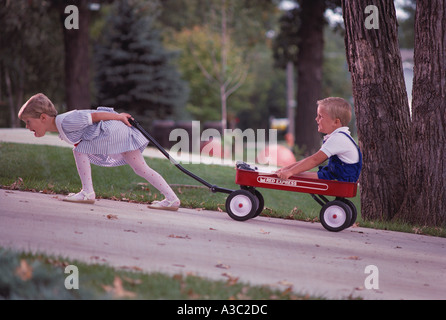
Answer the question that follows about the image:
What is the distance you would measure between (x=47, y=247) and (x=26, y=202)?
2.05 m

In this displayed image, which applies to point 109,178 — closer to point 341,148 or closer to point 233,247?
point 341,148

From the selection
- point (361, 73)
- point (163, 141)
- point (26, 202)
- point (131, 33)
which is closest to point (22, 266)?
point (26, 202)

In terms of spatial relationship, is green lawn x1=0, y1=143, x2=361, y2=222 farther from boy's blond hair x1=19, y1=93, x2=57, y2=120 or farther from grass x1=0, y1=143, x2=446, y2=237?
boy's blond hair x1=19, y1=93, x2=57, y2=120

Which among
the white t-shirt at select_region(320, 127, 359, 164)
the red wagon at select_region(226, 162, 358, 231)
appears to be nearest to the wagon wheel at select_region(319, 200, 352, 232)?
the red wagon at select_region(226, 162, 358, 231)

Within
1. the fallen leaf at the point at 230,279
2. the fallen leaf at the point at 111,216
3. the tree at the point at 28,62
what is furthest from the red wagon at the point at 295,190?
the tree at the point at 28,62

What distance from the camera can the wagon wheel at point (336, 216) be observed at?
6.68 meters

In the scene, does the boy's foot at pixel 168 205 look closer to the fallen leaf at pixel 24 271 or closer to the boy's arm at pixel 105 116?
the boy's arm at pixel 105 116

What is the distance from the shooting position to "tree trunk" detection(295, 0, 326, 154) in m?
19.8

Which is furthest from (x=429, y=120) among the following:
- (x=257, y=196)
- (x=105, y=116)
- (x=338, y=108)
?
(x=105, y=116)

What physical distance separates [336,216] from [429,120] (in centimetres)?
190

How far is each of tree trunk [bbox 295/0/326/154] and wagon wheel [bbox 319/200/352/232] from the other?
42.4 feet

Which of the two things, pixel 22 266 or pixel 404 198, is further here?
pixel 404 198

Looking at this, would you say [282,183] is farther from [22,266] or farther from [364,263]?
[22,266]

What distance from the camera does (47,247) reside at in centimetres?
509
